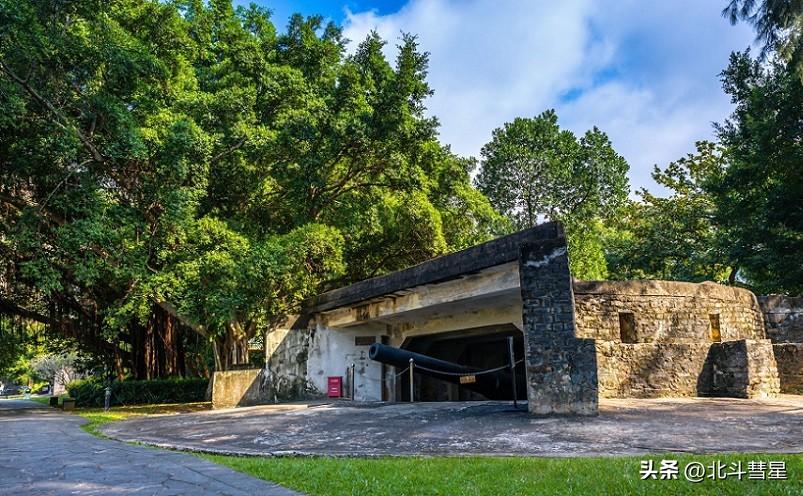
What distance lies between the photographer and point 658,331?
12359 millimetres

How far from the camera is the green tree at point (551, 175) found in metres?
28.5

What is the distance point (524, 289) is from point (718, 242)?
16.6 meters

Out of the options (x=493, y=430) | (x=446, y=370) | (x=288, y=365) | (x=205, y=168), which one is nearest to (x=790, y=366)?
(x=446, y=370)

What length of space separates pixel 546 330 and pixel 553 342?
21cm

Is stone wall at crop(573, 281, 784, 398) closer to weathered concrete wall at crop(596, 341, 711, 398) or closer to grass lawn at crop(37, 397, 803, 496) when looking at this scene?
weathered concrete wall at crop(596, 341, 711, 398)

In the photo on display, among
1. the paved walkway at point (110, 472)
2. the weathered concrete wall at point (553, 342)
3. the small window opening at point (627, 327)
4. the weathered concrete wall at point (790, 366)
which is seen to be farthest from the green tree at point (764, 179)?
the paved walkway at point (110, 472)

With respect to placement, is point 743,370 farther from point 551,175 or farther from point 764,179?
point 551,175

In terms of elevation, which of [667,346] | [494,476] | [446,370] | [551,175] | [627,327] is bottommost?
[494,476]

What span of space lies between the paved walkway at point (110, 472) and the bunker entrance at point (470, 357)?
7071 millimetres

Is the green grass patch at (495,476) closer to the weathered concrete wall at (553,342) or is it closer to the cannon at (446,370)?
the weathered concrete wall at (553,342)

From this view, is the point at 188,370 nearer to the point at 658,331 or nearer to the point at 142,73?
the point at 142,73

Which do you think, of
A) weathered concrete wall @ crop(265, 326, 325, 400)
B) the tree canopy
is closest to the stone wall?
the tree canopy

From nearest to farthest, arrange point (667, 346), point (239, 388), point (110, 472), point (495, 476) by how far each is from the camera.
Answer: point (495, 476) < point (110, 472) < point (667, 346) < point (239, 388)

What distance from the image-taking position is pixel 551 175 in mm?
28172
